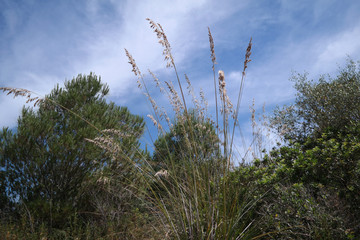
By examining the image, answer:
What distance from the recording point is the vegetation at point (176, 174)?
2.68m

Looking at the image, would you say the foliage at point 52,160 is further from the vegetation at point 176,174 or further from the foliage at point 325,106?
the foliage at point 325,106

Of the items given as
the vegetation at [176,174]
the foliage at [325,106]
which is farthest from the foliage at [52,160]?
the foliage at [325,106]

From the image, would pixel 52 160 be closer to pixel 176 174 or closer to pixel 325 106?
pixel 176 174

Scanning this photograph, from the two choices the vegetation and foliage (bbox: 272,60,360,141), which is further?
foliage (bbox: 272,60,360,141)

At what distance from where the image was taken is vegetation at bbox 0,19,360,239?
8.80ft

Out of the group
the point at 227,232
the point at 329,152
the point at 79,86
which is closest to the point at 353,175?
the point at 329,152

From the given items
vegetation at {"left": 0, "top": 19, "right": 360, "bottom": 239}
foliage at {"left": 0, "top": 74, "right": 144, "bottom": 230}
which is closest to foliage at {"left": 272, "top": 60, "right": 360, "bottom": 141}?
vegetation at {"left": 0, "top": 19, "right": 360, "bottom": 239}

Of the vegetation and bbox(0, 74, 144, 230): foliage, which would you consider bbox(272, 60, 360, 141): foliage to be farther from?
bbox(0, 74, 144, 230): foliage

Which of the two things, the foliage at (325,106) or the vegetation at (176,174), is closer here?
the vegetation at (176,174)

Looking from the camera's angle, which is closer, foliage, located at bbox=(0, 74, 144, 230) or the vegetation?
the vegetation

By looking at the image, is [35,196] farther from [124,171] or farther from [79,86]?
[79,86]

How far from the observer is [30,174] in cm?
601

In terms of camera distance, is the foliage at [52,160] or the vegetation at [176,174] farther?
the foliage at [52,160]

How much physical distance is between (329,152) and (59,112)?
6.00 m
